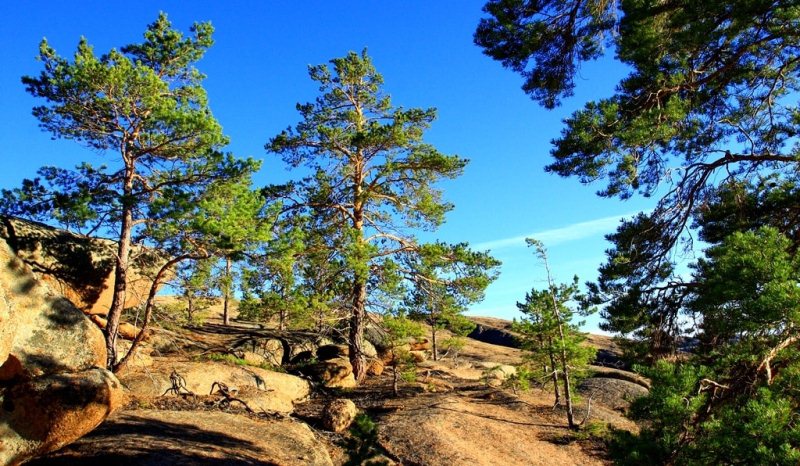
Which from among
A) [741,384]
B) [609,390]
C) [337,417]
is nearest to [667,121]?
[741,384]

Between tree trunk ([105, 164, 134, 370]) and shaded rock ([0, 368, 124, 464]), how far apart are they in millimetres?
4971

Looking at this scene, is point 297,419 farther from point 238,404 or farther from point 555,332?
point 555,332

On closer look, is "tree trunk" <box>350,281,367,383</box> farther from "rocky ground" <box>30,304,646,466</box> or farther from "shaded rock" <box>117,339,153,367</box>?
"shaded rock" <box>117,339,153,367</box>

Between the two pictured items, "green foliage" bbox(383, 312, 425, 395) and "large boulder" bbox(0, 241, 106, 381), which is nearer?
"large boulder" bbox(0, 241, 106, 381)

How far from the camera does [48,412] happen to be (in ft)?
25.2

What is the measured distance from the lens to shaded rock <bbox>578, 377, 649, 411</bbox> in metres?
19.6

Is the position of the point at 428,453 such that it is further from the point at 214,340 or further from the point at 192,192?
the point at 214,340

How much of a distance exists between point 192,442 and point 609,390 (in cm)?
1694

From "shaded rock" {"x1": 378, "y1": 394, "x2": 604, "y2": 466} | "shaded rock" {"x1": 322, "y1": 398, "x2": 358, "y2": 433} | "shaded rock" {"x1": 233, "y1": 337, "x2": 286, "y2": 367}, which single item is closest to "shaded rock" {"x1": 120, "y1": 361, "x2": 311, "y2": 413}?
"shaded rock" {"x1": 322, "y1": 398, "x2": 358, "y2": 433}

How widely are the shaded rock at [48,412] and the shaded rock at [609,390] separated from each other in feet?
57.5

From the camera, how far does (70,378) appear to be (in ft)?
26.6

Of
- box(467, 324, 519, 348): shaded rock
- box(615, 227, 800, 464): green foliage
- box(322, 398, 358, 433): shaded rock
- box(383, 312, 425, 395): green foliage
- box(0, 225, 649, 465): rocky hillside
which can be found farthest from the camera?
box(467, 324, 519, 348): shaded rock

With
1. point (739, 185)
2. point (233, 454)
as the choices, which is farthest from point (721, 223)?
point (233, 454)

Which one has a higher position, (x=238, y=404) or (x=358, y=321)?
(x=358, y=321)
